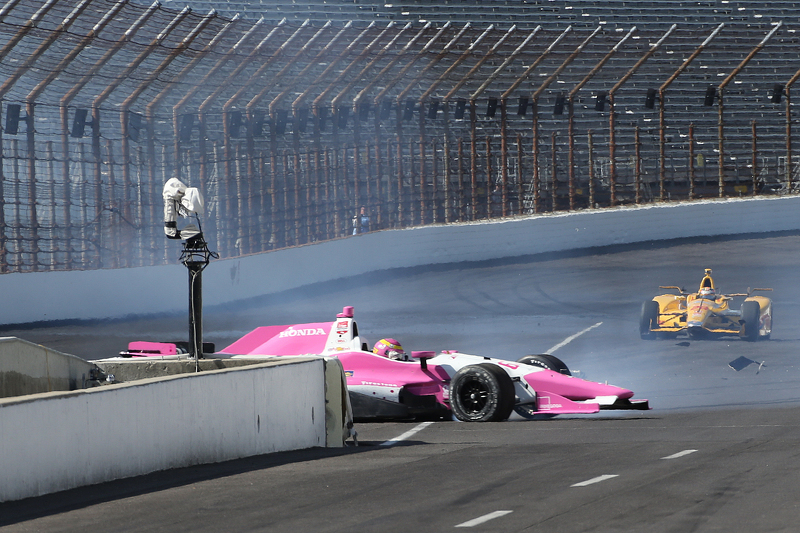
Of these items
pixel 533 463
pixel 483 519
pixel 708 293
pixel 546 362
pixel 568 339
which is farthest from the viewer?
pixel 708 293

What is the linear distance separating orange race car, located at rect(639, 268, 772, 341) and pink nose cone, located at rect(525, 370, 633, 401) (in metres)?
6.43

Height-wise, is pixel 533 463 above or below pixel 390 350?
below

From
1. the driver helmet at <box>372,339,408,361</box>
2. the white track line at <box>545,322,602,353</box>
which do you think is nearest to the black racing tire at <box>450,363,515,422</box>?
the driver helmet at <box>372,339,408,361</box>

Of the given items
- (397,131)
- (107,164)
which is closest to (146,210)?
(107,164)

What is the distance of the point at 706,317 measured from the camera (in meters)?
18.2

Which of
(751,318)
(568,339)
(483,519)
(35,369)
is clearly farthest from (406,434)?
(751,318)

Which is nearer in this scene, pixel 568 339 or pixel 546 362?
pixel 546 362

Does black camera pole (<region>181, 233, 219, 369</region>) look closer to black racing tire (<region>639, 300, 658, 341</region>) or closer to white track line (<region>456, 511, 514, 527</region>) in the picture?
white track line (<region>456, 511, 514, 527</region>)

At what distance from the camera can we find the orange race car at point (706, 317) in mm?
17891

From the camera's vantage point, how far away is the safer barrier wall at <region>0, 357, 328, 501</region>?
24.3 feet

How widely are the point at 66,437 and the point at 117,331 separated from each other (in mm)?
12263

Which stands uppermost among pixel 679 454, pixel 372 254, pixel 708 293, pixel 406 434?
pixel 372 254

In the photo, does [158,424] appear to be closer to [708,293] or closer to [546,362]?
[546,362]

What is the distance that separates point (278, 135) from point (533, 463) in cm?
1665
